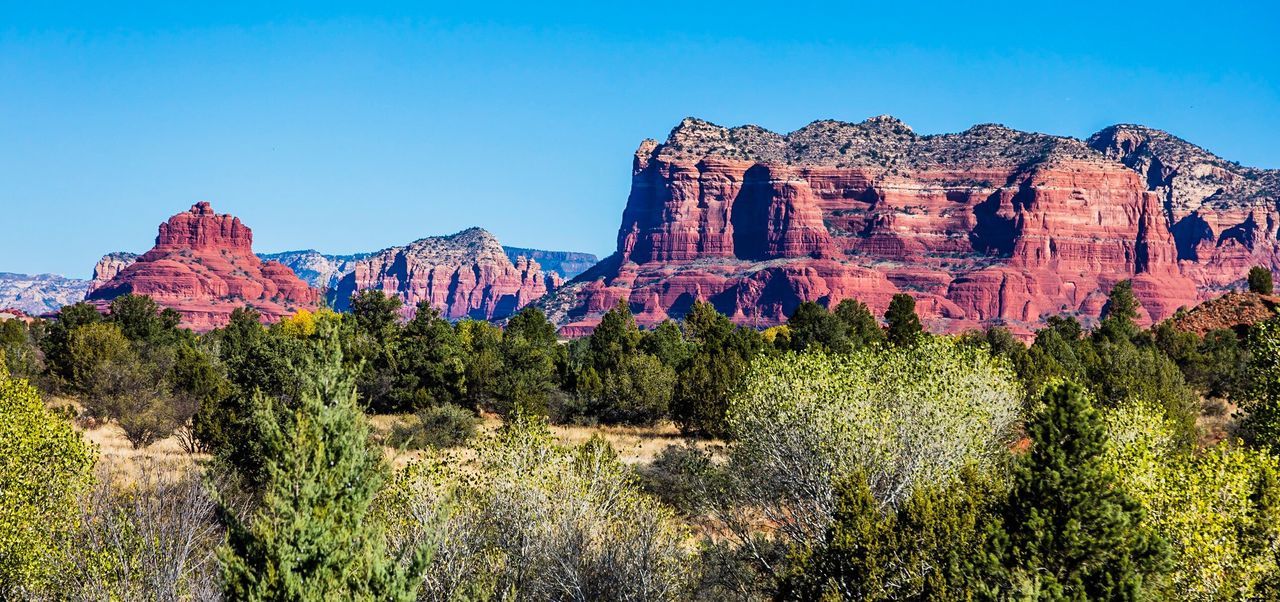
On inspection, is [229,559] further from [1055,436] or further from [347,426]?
[1055,436]

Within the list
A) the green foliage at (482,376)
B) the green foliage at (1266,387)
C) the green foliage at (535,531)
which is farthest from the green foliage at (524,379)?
the green foliage at (1266,387)

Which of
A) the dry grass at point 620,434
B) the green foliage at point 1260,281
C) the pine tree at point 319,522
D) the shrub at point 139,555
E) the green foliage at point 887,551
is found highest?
the green foliage at point 1260,281

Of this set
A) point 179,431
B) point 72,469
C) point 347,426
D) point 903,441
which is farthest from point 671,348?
point 347,426

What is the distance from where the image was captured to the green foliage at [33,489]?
25.2 m

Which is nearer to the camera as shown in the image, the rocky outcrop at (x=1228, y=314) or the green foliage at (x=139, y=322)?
the green foliage at (x=139, y=322)

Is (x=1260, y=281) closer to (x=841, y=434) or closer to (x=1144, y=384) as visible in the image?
(x=1144, y=384)

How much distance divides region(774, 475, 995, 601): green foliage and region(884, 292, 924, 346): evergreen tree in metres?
55.3

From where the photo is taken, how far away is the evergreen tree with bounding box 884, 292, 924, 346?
262ft

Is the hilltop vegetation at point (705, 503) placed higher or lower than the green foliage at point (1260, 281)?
lower

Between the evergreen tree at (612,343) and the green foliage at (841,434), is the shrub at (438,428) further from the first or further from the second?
the green foliage at (841,434)

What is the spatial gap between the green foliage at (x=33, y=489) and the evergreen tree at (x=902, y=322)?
59906mm

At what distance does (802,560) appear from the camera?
Result: 23391mm

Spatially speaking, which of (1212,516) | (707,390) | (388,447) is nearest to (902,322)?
(707,390)

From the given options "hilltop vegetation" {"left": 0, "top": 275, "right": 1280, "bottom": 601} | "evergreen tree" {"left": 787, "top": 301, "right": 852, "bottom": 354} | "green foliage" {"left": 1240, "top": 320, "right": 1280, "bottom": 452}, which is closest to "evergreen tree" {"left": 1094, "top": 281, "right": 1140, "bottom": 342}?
"evergreen tree" {"left": 787, "top": 301, "right": 852, "bottom": 354}
